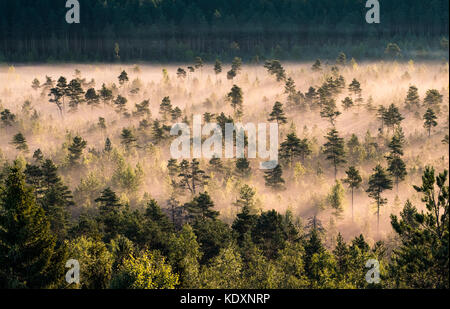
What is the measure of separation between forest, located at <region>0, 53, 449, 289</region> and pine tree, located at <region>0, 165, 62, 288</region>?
0.11m

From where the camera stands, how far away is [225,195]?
429ft

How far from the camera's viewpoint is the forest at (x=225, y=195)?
59969mm

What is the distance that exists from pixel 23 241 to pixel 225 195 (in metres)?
73.6

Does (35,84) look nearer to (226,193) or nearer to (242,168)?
(242,168)

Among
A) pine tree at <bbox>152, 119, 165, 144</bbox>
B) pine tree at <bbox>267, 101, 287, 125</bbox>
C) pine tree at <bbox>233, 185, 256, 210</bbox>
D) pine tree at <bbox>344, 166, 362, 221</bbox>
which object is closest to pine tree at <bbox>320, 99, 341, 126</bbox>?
pine tree at <bbox>267, 101, 287, 125</bbox>

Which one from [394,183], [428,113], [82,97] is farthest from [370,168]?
[82,97]

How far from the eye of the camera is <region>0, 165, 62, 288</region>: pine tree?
193 feet

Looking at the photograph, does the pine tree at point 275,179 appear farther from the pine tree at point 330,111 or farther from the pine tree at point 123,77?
the pine tree at point 123,77

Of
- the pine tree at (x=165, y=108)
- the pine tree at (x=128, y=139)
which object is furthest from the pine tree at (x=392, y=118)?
the pine tree at (x=128, y=139)

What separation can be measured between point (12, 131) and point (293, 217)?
287 ft

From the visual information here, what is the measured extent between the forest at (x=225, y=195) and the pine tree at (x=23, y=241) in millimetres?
112

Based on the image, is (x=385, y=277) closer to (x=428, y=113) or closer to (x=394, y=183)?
(x=394, y=183)

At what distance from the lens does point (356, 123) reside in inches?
6865

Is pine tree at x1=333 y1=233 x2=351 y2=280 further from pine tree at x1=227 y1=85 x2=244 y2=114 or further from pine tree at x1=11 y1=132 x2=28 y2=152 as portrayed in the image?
pine tree at x1=227 y1=85 x2=244 y2=114
